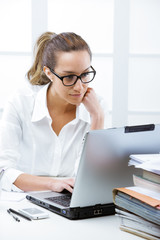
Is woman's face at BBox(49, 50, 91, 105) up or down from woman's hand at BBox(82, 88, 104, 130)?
up

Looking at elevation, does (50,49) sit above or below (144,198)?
above

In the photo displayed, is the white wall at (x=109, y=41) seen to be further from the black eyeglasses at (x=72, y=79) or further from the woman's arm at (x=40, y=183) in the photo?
the woman's arm at (x=40, y=183)

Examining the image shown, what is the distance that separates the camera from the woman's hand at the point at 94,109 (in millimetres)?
2145

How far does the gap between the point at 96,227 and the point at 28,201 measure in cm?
36

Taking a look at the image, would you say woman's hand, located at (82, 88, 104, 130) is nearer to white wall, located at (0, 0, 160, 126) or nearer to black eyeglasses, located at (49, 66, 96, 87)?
A: black eyeglasses, located at (49, 66, 96, 87)

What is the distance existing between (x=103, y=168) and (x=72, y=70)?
790 mm

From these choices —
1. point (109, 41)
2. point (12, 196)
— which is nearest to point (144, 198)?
point (12, 196)

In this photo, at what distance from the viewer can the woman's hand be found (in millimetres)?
2145

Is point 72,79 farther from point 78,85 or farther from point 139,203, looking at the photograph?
point 139,203

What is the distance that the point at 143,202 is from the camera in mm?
1105

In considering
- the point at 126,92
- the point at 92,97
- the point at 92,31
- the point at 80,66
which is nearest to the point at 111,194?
the point at 80,66

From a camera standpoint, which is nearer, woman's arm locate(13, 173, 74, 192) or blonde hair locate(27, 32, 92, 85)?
woman's arm locate(13, 173, 74, 192)

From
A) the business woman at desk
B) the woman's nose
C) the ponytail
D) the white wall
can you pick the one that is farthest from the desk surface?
the white wall

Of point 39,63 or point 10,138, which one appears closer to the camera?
point 10,138
